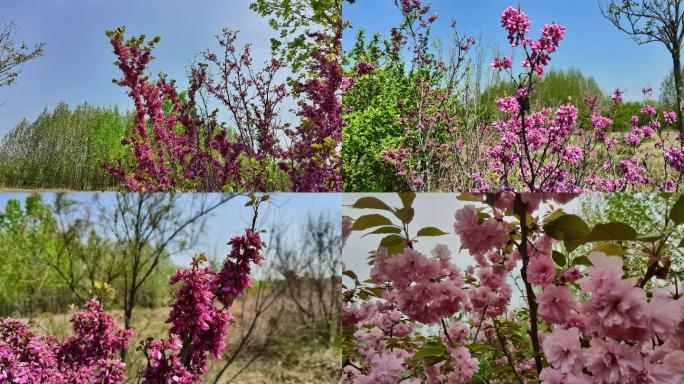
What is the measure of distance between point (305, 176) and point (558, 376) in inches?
119

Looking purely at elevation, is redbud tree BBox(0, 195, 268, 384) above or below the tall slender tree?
below

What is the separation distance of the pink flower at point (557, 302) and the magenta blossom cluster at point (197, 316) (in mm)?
1011

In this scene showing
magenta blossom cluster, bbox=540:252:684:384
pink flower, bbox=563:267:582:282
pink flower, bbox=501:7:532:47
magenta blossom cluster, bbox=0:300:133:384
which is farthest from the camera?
pink flower, bbox=501:7:532:47

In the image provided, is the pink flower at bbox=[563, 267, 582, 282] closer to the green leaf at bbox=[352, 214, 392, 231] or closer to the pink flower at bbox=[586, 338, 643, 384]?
the pink flower at bbox=[586, 338, 643, 384]

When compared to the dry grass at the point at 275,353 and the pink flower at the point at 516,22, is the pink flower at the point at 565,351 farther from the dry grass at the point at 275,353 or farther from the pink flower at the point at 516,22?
the pink flower at the point at 516,22

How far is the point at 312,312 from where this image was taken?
2.80 metres

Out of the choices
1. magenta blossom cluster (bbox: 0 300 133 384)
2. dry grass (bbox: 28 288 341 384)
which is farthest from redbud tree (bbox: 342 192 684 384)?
magenta blossom cluster (bbox: 0 300 133 384)

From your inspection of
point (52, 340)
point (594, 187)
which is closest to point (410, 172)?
point (594, 187)

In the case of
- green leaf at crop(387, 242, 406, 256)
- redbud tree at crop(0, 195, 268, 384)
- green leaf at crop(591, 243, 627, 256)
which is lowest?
redbud tree at crop(0, 195, 268, 384)

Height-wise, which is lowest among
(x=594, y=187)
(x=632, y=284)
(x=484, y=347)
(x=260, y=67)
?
(x=484, y=347)

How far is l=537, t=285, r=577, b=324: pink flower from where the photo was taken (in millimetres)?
1368

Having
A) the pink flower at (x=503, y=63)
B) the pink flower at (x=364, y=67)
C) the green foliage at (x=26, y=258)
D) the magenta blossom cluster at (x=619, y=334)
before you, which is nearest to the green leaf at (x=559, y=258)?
the magenta blossom cluster at (x=619, y=334)

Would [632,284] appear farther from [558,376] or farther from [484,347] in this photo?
[484,347]

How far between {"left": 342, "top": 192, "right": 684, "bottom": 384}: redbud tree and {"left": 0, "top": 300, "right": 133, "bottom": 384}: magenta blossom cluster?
31.5 inches
